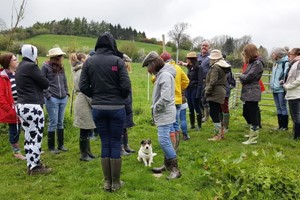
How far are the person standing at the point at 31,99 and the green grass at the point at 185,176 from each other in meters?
0.54

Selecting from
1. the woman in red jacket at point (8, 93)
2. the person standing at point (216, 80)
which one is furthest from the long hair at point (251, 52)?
the woman in red jacket at point (8, 93)

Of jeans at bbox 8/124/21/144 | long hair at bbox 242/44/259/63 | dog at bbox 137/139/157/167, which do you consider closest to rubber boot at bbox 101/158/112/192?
dog at bbox 137/139/157/167

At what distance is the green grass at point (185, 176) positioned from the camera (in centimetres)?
426

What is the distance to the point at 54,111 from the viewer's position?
21.4 feet

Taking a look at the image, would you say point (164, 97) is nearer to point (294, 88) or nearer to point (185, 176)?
point (185, 176)

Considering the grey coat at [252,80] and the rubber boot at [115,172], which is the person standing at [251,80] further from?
the rubber boot at [115,172]

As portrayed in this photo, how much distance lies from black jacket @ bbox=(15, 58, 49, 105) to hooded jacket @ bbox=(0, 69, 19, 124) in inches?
44.9

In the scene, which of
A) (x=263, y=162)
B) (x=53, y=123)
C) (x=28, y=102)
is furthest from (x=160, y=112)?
(x=53, y=123)

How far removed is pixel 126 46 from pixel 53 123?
28752 millimetres

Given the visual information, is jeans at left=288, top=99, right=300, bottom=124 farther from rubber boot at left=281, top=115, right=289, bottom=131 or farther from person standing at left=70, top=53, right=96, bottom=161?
person standing at left=70, top=53, right=96, bottom=161

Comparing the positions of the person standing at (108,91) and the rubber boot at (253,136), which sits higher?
the person standing at (108,91)

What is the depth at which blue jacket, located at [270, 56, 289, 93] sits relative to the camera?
26.4ft

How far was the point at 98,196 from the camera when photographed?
14.9ft

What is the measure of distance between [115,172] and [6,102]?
2908 millimetres
